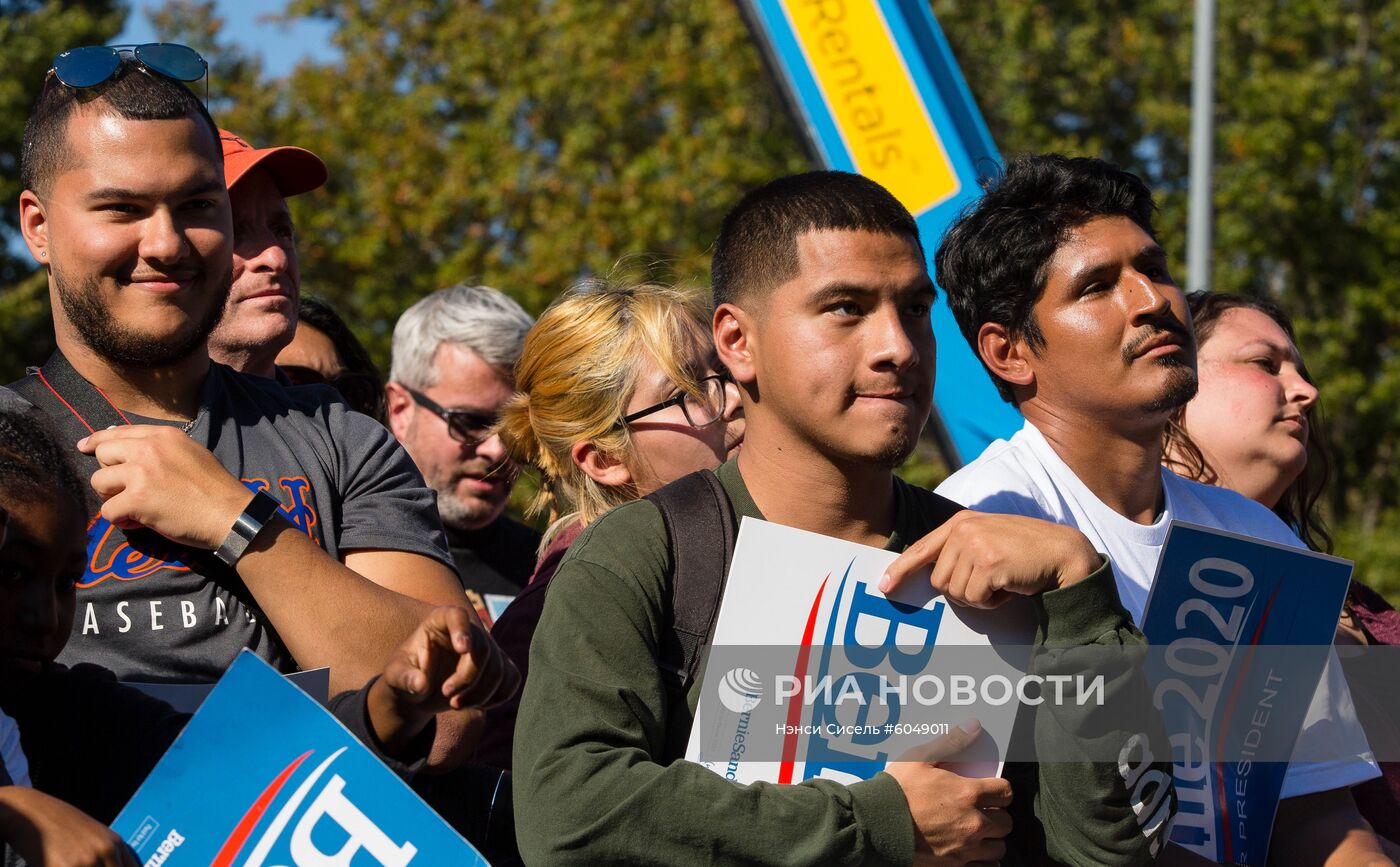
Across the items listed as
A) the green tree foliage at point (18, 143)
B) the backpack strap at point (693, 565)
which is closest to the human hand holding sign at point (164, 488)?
the backpack strap at point (693, 565)

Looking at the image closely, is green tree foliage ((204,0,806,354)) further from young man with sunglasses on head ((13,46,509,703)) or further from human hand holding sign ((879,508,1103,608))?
human hand holding sign ((879,508,1103,608))

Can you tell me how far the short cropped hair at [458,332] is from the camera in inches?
200

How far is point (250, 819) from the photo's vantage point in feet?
7.69

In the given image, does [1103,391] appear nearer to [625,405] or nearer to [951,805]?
[625,405]

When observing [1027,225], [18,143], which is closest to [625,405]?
[1027,225]

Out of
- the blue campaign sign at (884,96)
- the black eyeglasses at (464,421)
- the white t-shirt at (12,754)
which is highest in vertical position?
the blue campaign sign at (884,96)

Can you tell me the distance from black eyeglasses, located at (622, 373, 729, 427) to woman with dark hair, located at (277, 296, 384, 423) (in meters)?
1.22

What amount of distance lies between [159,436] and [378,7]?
62.5ft

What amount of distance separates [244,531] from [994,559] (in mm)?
1210

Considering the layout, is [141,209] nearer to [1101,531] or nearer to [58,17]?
[1101,531]

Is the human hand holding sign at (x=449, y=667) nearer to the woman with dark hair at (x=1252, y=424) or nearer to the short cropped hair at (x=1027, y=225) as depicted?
the short cropped hair at (x=1027, y=225)

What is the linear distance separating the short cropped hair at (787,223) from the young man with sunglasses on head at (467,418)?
203 centimetres

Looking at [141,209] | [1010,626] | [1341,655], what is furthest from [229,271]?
[1341,655]

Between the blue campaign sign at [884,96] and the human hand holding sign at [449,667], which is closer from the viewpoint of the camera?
the human hand holding sign at [449,667]
